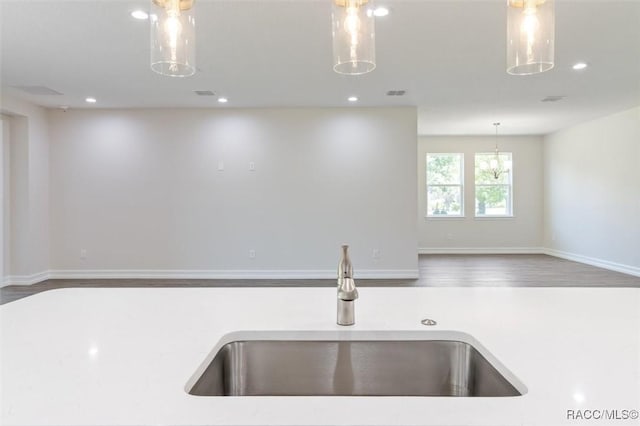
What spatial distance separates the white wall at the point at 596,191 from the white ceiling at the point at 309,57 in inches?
27.4

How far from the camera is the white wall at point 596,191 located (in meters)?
6.17

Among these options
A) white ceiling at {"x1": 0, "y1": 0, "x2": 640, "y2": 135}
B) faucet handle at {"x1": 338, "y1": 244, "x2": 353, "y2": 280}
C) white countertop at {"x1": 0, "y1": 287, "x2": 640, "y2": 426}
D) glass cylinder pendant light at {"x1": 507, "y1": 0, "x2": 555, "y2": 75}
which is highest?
white ceiling at {"x1": 0, "y1": 0, "x2": 640, "y2": 135}

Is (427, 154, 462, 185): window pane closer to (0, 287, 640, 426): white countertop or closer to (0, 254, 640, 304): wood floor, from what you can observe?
(0, 254, 640, 304): wood floor

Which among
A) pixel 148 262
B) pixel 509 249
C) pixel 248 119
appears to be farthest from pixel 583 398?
pixel 509 249

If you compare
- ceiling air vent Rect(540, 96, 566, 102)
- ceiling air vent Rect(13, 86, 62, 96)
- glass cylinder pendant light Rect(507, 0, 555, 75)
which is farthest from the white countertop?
ceiling air vent Rect(540, 96, 566, 102)

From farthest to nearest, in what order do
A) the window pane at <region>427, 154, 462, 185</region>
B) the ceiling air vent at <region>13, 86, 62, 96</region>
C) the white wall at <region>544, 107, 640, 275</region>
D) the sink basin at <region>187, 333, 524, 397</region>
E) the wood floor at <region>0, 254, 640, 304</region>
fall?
the window pane at <region>427, 154, 462, 185</region>, the white wall at <region>544, 107, 640, 275</region>, the wood floor at <region>0, 254, 640, 304</region>, the ceiling air vent at <region>13, 86, 62, 96</region>, the sink basin at <region>187, 333, 524, 397</region>

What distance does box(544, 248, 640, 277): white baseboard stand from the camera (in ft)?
20.3

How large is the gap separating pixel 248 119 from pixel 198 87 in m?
1.19

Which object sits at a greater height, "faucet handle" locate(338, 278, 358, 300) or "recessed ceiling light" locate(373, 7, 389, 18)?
"recessed ceiling light" locate(373, 7, 389, 18)

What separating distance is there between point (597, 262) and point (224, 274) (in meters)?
6.43

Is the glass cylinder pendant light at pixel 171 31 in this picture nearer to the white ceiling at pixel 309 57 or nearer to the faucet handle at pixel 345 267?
the faucet handle at pixel 345 267

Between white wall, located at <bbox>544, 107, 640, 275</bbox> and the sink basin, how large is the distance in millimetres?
6770

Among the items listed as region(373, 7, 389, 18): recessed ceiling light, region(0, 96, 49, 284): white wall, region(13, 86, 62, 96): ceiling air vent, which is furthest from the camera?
region(0, 96, 49, 284): white wall

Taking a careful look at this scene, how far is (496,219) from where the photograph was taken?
8.80m
